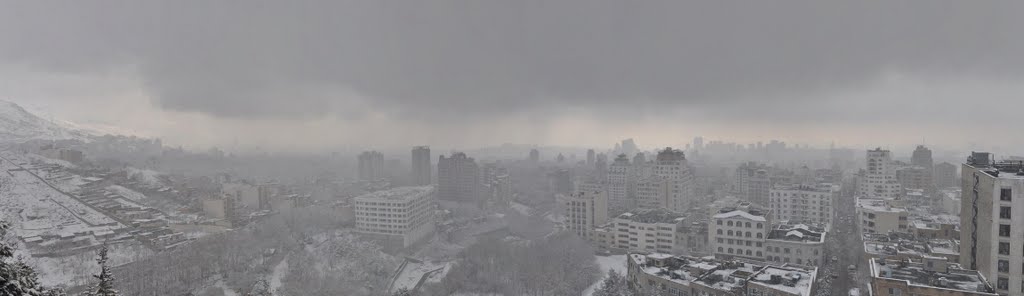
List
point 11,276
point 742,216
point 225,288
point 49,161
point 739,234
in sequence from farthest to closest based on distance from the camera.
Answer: point 49,161, point 225,288, point 739,234, point 742,216, point 11,276

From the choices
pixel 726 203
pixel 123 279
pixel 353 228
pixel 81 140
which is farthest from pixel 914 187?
pixel 81 140

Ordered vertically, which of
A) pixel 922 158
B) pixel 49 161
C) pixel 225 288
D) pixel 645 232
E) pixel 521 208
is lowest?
pixel 521 208

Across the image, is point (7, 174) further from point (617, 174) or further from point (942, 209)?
point (942, 209)

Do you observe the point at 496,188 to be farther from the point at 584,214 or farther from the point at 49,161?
the point at 49,161

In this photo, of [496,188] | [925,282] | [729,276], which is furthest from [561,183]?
[925,282]

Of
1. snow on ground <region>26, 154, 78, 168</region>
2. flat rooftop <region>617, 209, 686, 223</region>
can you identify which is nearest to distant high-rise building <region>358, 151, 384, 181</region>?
snow on ground <region>26, 154, 78, 168</region>

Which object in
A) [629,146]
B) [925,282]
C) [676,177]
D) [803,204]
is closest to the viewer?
[925,282]

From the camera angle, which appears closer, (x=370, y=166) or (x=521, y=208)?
(x=521, y=208)
